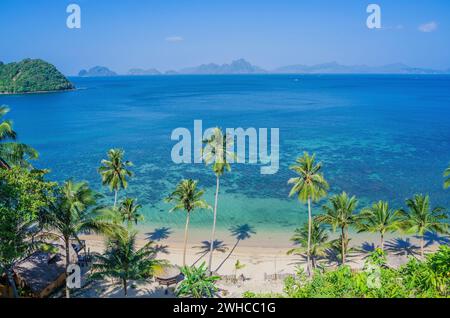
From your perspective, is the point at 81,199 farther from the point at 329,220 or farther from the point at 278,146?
the point at 278,146

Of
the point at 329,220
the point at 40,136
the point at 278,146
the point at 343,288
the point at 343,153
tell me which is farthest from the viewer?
the point at 40,136

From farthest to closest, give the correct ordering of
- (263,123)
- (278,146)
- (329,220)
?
(263,123) → (278,146) → (329,220)

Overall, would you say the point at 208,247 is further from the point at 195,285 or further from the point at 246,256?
the point at 195,285

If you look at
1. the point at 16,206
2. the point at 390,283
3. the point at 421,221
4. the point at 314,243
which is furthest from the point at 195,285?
the point at 421,221

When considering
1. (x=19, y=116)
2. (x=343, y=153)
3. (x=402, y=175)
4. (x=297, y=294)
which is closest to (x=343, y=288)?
(x=297, y=294)

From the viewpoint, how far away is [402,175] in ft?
213

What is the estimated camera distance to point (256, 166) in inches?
2731

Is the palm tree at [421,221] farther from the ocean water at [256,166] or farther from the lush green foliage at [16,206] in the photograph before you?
the lush green foliage at [16,206]

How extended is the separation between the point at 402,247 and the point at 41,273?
36.1 metres

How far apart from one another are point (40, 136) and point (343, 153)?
79662 millimetres

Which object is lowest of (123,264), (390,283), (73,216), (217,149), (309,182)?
(123,264)

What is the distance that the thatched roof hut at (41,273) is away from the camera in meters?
27.4

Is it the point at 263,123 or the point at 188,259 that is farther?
the point at 263,123

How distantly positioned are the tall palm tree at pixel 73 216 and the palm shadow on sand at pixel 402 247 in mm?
29943
